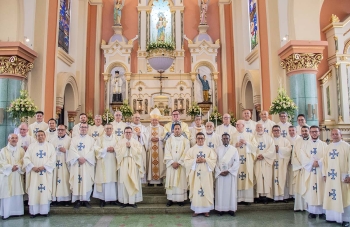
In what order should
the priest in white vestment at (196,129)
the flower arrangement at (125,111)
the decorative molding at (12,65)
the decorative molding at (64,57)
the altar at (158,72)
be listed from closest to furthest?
the priest in white vestment at (196,129), the decorative molding at (12,65), the decorative molding at (64,57), the flower arrangement at (125,111), the altar at (158,72)

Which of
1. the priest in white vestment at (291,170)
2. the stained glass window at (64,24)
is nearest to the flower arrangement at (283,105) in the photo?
Result: the priest in white vestment at (291,170)

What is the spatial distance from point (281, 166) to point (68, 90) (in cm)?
908

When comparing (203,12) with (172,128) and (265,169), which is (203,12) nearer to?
(172,128)

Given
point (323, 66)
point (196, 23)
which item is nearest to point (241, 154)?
point (323, 66)

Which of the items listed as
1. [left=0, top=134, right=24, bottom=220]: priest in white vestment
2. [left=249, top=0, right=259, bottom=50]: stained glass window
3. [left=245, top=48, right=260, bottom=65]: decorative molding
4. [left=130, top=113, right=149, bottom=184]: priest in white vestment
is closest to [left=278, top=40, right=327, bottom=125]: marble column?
[left=245, top=48, right=260, bottom=65]: decorative molding

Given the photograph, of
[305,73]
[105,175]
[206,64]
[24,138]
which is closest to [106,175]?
[105,175]

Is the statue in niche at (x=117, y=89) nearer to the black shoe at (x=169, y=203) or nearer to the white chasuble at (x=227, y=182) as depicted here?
the black shoe at (x=169, y=203)

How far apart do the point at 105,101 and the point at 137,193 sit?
8.45 meters

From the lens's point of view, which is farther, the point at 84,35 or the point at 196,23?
the point at 196,23

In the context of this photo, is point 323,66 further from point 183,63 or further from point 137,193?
point 137,193

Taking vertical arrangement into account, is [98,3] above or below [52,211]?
above

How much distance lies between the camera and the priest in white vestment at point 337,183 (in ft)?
18.6

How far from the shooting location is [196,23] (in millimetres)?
15453

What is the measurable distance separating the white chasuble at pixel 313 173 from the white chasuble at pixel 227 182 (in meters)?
1.30
